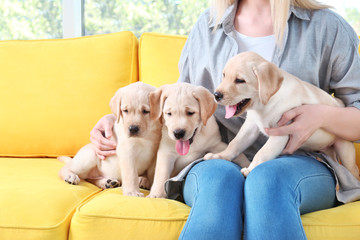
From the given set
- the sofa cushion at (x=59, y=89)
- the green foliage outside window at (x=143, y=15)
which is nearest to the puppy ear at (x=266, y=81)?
the sofa cushion at (x=59, y=89)

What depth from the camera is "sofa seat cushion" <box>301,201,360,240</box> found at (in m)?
1.33

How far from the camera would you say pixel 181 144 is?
5.68 feet

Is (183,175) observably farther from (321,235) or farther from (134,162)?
(321,235)

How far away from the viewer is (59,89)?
7.79ft

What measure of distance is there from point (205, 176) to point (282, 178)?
260 millimetres

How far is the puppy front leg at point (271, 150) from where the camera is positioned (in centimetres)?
158

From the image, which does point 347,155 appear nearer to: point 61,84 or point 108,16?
point 61,84

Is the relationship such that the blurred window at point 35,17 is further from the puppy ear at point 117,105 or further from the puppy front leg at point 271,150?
the puppy front leg at point 271,150

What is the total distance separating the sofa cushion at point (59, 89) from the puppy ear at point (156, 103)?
654 mm

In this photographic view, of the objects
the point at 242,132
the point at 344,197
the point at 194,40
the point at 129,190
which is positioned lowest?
the point at 129,190

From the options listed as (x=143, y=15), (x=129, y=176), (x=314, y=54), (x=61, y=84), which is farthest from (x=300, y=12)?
(x=143, y=15)

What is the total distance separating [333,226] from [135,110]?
0.89 m

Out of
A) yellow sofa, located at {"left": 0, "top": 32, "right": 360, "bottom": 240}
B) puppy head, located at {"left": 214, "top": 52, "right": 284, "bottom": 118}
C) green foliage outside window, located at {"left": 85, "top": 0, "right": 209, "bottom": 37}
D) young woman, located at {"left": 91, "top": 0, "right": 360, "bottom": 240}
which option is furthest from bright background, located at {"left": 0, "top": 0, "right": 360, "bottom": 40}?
puppy head, located at {"left": 214, "top": 52, "right": 284, "bottom": 118}

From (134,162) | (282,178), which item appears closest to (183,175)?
(134,162)
